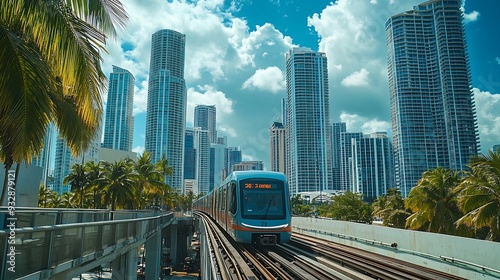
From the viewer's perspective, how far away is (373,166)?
154500mm

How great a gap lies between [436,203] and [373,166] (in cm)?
13667

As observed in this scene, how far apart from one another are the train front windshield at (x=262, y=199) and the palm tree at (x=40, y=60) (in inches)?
400

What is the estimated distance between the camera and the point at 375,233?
16078mm

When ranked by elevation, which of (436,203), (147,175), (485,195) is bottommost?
(436,203)

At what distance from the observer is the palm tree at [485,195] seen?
15.3 m

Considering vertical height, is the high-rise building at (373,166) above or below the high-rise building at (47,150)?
above

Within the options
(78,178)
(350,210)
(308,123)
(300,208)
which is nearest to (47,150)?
(78,178)

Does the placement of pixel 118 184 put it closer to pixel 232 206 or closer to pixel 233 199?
pixel 232 206

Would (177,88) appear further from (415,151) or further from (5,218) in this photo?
(5,218)

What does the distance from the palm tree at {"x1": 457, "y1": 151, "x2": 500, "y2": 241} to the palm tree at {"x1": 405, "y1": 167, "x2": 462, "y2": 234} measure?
700 centimetres

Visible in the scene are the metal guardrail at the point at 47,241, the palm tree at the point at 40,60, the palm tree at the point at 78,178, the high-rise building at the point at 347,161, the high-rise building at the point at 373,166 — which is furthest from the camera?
the high-rise building at the point at 347,161

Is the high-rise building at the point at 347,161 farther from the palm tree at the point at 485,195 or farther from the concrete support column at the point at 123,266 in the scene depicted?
the concrete support column at the point at 123,266

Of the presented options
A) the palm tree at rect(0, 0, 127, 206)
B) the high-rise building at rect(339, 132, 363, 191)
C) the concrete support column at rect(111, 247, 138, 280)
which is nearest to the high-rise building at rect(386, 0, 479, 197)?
the high-rise building at rect(339, 132, 363, 191)

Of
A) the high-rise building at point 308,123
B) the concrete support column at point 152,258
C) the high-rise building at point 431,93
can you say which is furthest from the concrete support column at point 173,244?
the high-rise building at point 431,93
